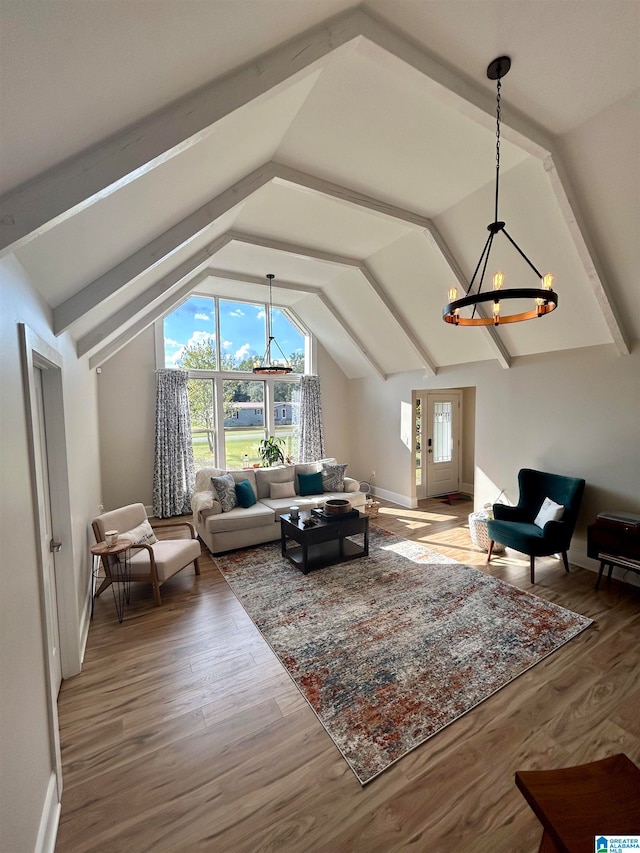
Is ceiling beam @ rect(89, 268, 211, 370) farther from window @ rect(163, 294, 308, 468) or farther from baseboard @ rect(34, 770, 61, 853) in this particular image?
baseboard @ rect(34, 770, 61, 853)

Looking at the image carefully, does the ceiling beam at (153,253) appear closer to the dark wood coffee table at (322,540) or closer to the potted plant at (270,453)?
the dark wood coffee table at (322,540)

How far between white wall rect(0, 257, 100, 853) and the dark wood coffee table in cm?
249

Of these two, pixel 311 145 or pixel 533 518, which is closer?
pixel 311 145

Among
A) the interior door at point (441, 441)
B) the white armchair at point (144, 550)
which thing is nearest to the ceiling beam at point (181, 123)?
the white armchair at point (144, 550)

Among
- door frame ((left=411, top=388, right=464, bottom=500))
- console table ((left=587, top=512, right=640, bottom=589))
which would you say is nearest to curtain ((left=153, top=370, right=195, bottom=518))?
door frame ((left=411, top=388, right=464, bottom=500))

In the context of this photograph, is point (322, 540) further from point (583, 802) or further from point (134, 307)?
point (134, 307)

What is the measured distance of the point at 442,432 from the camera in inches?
274

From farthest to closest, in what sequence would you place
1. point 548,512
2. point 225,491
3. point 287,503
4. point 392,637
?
point 287,503, point 225,491, point 548,512, point 392,637

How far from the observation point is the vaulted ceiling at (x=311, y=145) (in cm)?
112

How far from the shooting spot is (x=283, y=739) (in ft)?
6.27

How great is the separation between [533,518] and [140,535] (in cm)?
425

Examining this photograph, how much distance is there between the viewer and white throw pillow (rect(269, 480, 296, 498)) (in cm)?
518

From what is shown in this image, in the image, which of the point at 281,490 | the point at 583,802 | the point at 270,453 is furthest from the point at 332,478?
the point at 583,802

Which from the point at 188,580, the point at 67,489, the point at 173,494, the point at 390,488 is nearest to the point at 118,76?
the point at 67,489
